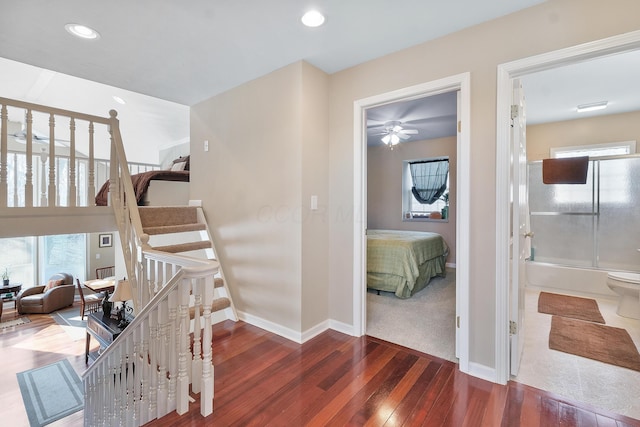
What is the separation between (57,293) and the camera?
6.41m

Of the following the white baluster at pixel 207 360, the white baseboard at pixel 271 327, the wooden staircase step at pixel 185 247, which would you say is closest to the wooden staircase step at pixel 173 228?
the wooden staircase step at pixel 185 247

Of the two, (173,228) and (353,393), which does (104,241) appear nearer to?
(173,228)

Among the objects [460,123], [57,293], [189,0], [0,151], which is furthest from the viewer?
[57,293]

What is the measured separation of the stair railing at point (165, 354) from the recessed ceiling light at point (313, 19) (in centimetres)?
172

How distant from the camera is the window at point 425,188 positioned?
18.7 ft

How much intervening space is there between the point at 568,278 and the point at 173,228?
5023 millimetres

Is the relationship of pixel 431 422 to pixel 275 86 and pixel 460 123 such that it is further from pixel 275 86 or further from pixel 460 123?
pixel 275 86

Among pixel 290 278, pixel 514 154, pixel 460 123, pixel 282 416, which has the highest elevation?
pixel 460 123

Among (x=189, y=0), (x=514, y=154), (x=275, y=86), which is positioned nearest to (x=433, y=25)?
(x=514, y=154)

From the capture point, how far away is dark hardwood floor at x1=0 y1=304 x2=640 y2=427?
1594mm

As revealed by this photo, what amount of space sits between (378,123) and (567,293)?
351cm

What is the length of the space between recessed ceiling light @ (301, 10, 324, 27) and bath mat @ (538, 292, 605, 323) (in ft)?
12.1

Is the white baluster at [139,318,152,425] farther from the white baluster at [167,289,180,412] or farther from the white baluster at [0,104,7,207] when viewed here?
the white baluster at [0,104,7,207]

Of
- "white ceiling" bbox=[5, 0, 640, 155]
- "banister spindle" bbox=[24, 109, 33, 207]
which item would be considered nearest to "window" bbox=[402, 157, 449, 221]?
"white ceiling" bbox=[5, 0, 640, 155]
